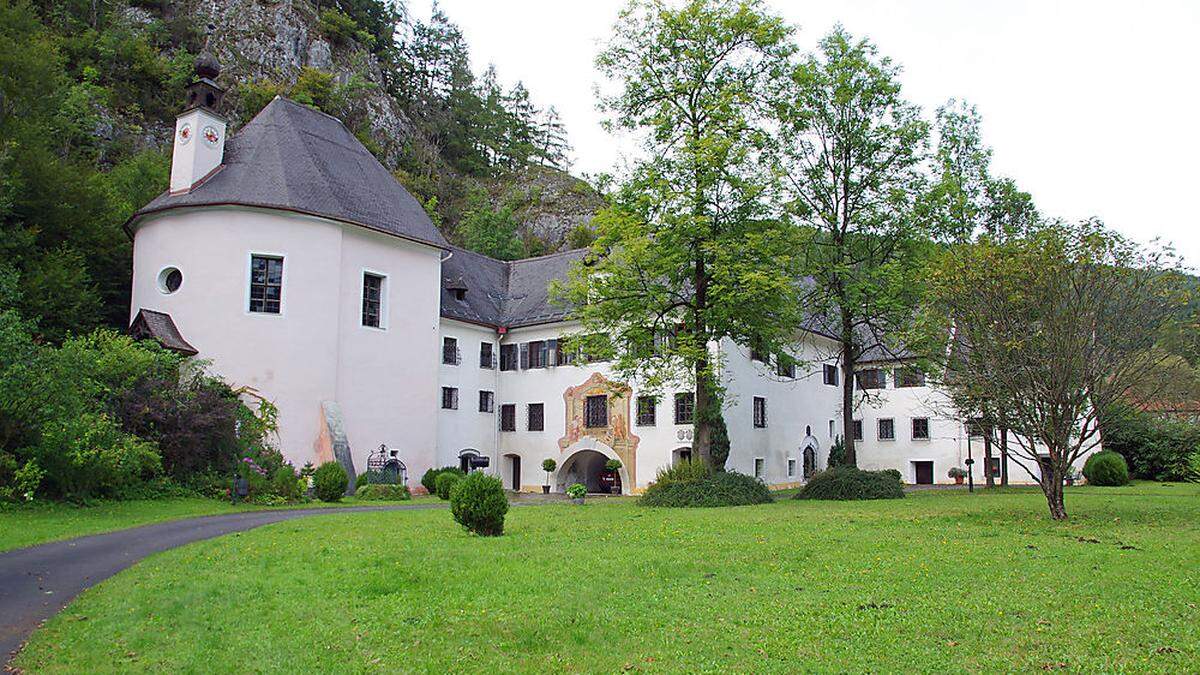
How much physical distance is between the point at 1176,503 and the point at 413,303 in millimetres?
24690

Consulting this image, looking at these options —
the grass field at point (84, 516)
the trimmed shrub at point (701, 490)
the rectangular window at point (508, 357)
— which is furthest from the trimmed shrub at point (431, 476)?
the trimmed shrub at point (701, 490)

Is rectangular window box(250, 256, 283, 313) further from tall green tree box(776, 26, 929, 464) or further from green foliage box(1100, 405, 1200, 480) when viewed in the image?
green foliage box(1100, 405, 1200, 480)

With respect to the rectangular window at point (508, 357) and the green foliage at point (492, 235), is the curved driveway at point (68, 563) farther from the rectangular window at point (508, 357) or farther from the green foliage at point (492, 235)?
the green foliage at point (492, 235)

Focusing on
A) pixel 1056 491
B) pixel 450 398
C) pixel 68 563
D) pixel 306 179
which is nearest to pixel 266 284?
pixel 306 179

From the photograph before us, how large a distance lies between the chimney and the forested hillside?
3.52 m

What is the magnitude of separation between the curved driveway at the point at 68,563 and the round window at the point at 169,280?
13023 millimetres

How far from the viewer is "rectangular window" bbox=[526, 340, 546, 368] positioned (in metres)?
36.4

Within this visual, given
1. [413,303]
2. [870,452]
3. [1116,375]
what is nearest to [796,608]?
[1116,375]

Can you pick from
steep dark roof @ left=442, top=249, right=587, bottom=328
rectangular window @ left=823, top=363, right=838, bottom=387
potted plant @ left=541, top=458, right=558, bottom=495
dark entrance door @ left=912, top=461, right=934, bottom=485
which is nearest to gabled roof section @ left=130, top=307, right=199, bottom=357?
steep dark roof @ left=442, top=249, right=587, bottom=328

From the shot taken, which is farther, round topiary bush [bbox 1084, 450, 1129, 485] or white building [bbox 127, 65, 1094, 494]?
round topiary bush [bbox 1084, 450, 1129, 485]

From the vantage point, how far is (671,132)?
2520cm

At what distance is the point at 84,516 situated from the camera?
17016 millimetres

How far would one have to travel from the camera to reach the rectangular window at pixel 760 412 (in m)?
35.2

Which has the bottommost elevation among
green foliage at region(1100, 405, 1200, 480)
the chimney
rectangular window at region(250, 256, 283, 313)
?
green foliage at region(1100, 405, 1200, 480)
